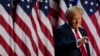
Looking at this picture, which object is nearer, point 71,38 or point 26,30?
point 71,38

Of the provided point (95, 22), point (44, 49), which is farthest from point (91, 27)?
point (44, 49)

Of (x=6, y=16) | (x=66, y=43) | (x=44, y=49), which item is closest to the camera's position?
(x=66, y=43)

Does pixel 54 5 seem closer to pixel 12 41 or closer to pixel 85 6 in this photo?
pixel 85 6

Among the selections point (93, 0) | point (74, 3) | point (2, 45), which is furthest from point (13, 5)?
point (93, 0)

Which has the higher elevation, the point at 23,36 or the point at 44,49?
the point at 23,36

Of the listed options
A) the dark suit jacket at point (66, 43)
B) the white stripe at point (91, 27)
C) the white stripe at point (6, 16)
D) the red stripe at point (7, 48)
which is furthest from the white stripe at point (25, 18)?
the dark suit jacket at point (66, 43)

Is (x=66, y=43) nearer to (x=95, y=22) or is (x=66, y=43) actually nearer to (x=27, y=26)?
(x=27, y=26)

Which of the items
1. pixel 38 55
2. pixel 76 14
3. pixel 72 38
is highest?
pixel 76 14

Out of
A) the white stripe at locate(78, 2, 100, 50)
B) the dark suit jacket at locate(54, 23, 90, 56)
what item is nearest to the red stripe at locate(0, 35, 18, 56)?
the white stripe at locate(78, 2, 100, 50)

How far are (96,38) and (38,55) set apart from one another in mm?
701

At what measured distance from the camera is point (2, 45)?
3.25 meters

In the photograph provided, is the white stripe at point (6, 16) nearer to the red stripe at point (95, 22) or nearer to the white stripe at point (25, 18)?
the white stripe at point (25, 18)

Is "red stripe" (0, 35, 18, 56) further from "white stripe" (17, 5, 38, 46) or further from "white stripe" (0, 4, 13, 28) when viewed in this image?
"white stripe" (17, 5, 38, 46)

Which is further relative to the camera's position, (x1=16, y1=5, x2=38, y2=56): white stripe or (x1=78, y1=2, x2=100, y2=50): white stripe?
(x1=78, y1=2, x2=100, y2=50): white stripe
